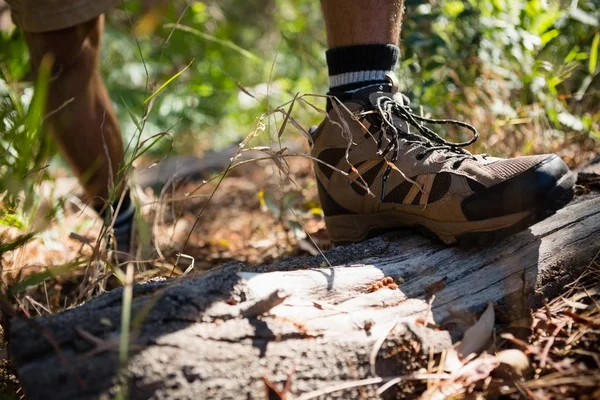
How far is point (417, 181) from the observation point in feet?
5.63

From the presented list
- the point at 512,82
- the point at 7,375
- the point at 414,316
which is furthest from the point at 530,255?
the point at 512,82

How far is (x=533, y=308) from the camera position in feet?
5.00

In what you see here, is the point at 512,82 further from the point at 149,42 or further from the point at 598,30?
the point at 149,42

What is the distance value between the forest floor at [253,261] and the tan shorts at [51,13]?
561 millimetres

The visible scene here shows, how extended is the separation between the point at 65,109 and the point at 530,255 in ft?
5.35

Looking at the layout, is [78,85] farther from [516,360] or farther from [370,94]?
[516,360]

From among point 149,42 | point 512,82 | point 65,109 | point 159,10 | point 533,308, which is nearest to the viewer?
point 533,308

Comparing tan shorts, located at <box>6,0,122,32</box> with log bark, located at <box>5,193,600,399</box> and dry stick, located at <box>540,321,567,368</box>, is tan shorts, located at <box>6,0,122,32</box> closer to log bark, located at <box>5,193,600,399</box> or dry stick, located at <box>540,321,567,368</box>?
log bark, located at <box>5,193,600,399</box>

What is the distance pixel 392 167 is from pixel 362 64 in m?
0.34

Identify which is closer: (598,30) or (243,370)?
(243,370)

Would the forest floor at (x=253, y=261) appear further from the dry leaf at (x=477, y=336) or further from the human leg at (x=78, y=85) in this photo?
the human leg at (x=78, y=85)

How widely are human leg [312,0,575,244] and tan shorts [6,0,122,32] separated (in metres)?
0.83

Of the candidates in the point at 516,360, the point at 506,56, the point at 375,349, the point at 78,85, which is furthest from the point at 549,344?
the point at 506,56

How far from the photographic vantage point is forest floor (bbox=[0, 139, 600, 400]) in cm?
126
